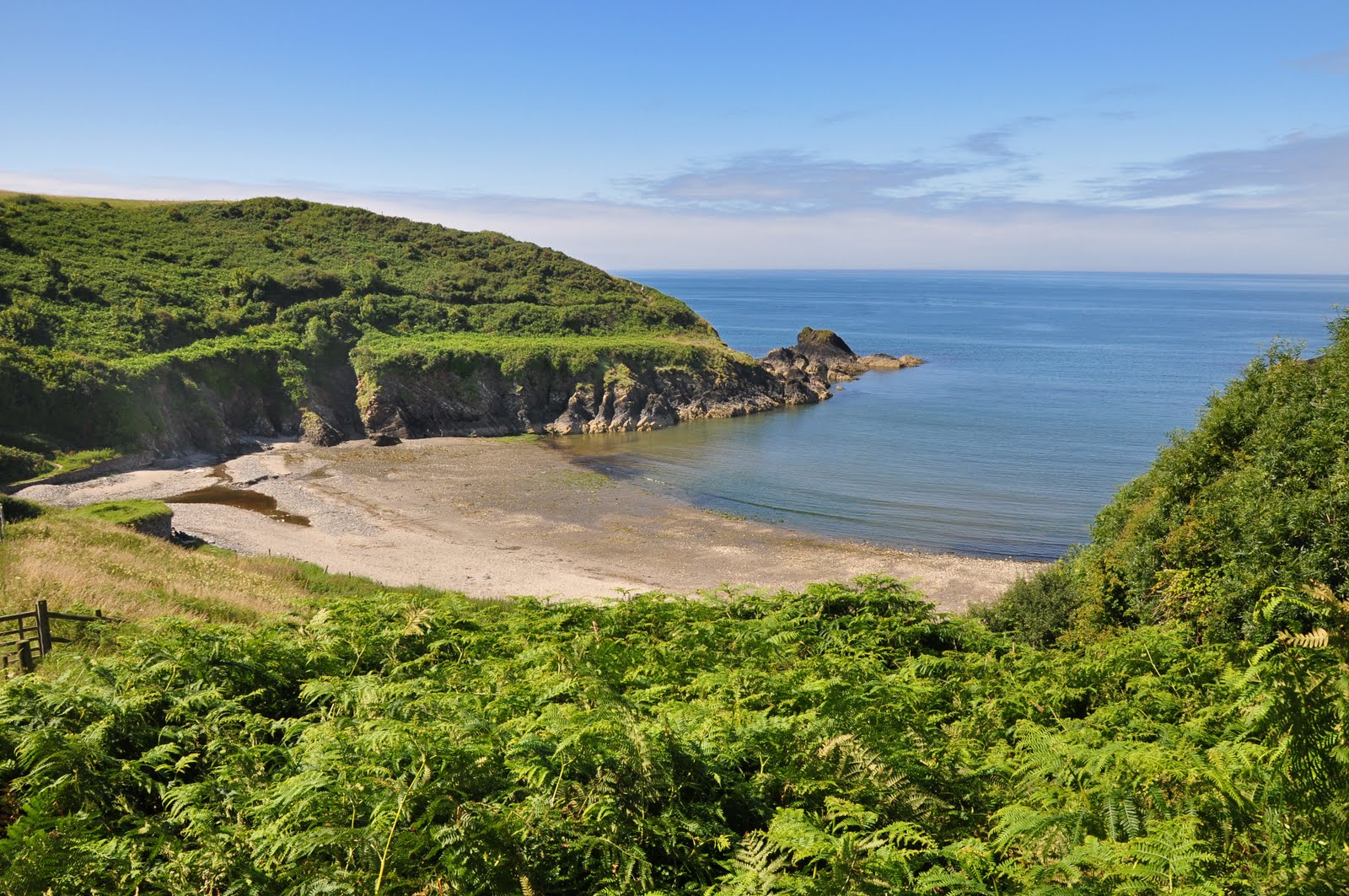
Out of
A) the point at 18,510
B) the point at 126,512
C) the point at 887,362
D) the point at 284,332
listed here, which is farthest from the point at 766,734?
the point at 887,362

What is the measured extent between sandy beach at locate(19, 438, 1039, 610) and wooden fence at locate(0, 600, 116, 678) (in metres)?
12.2

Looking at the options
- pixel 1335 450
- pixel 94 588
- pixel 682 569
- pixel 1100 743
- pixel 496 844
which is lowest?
pixel 682 569

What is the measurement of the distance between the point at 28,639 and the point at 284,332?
199ft

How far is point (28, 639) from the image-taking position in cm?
1134

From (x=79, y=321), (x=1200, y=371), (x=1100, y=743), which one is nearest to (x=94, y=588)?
(x=1100, y=743)

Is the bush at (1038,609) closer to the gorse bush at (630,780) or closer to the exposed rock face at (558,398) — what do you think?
the gorse bush at (630,780)

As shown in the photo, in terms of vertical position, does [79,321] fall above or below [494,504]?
above

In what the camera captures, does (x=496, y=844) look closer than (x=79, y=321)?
Yes

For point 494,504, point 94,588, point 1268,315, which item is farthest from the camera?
point 1268,315

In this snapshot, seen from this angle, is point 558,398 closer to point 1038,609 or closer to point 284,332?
point 284,332

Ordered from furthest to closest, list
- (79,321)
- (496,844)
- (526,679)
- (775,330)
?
(775,330), (79,321), (526,679), (496,844)

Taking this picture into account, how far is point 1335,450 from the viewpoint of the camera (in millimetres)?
11258

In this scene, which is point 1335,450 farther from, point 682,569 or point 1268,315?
point 1268,315

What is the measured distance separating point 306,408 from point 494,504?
86.0ft
